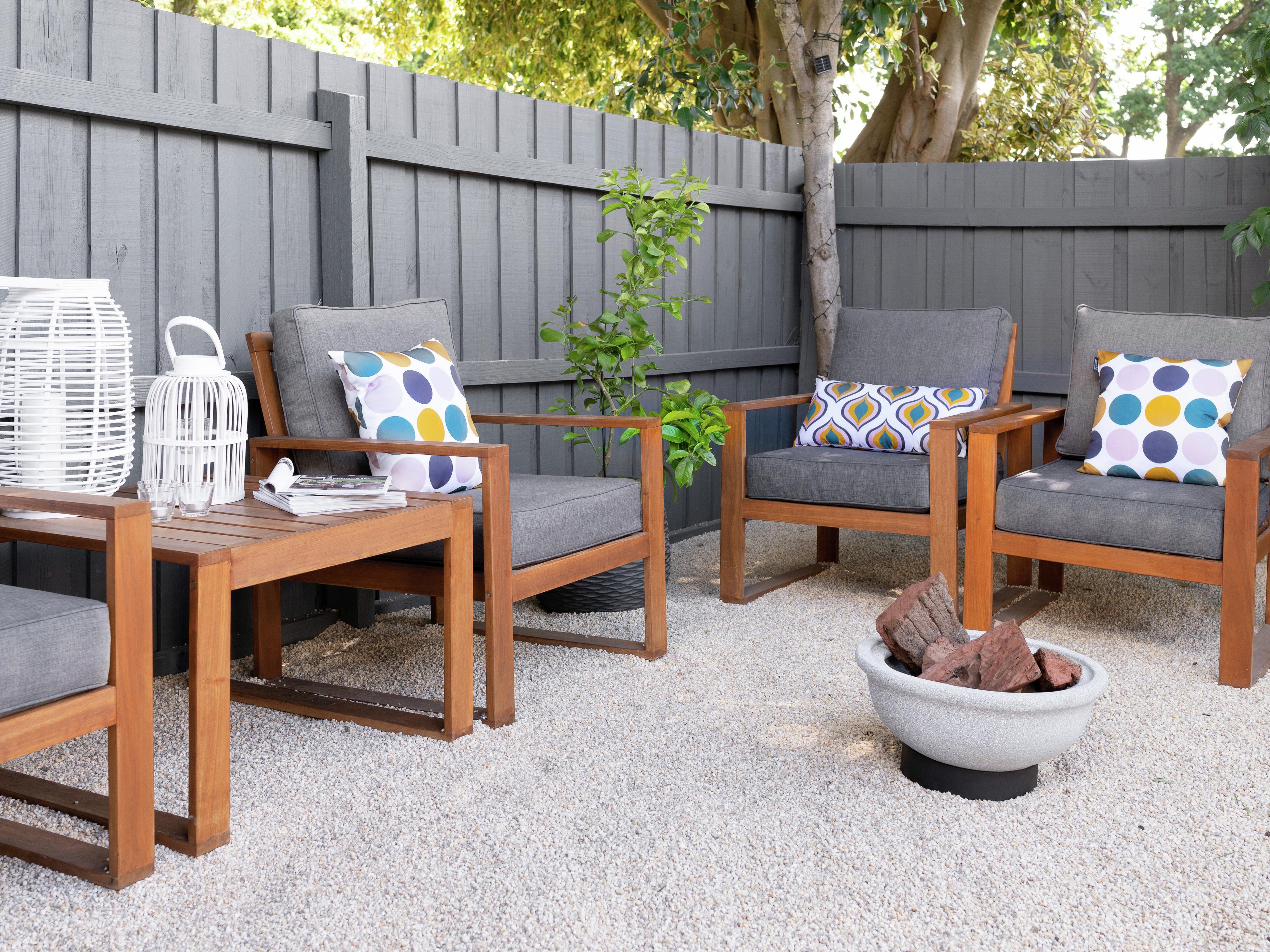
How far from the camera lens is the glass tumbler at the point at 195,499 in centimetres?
206

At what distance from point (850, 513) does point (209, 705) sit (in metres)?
2.01

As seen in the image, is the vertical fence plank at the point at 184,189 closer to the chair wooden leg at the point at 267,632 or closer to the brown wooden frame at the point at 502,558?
the brown wooden frame at the point at 502,558

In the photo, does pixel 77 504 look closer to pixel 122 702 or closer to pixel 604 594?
pixel 122 702

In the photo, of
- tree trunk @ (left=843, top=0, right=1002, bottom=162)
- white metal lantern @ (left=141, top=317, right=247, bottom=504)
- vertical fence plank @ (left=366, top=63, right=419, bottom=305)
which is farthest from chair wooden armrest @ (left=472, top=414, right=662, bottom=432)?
tree trunk @ (left=843, top=0, right=1002, bottom=162)

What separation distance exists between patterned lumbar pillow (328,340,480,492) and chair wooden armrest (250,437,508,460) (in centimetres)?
4

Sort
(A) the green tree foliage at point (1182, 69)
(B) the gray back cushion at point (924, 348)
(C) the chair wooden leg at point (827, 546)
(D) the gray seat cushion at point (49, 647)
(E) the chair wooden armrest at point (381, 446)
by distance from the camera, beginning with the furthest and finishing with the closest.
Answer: (A) the green tree foliage at point (1182, 69) < (C) the chair wooden leg at point (827, 546) < (B) the gray back cushion at point (924, 348) < (E) the chair wooden armrest at point (381, 446) < (D) the gray seat cushion at point (49, 647)

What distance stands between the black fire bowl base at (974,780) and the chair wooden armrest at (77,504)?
1358 mm

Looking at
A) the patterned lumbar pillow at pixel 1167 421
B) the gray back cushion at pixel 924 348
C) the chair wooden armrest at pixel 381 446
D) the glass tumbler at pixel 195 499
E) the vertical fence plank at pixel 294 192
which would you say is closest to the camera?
the glass tumbler at pixel 195 499

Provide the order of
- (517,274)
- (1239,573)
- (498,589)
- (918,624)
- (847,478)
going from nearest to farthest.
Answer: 1. (918,624)
2. (498,589)
3. (1239,573)
4. (847,478)
5. (517,274)

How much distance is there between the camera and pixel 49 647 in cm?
149

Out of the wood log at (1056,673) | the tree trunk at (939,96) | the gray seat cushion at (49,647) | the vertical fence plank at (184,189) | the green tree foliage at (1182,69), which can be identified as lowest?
the wood log at (1056,673)

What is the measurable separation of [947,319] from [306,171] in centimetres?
201

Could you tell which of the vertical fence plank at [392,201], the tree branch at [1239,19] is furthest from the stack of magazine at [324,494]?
the tree branch at [1239,19]

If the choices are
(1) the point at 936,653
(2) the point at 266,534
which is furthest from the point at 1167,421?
(2) the point at 266,534
